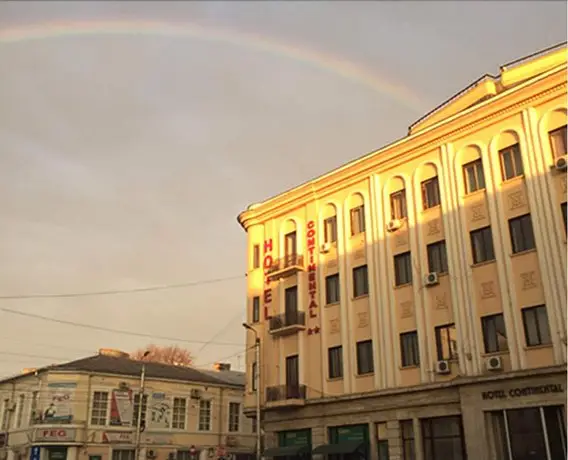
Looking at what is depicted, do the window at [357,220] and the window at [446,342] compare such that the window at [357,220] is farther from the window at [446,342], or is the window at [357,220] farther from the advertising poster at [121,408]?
the advertising poster at [121,408]

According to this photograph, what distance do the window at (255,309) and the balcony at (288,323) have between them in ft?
5.13

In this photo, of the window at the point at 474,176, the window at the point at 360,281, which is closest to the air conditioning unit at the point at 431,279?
the window at the point at 360,281

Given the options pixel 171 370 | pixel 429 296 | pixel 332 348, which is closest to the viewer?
pixel 429 296

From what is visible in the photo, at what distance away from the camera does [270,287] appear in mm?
32875

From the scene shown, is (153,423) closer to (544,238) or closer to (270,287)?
(270,287)

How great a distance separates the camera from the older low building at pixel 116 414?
3934 centimetres

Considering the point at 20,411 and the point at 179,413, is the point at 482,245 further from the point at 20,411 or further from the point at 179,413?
the point at 20,411

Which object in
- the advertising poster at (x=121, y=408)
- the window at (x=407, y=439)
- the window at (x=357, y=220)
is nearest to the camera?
the window at (x=407, y=439)

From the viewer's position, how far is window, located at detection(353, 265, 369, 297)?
2852 cm

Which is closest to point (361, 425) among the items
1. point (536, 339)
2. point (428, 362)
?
point (428, 362)

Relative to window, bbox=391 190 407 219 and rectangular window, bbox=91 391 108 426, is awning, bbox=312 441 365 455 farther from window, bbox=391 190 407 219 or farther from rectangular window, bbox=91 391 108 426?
rectangular window, bbox=91 391 108 426

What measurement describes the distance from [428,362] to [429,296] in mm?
2716

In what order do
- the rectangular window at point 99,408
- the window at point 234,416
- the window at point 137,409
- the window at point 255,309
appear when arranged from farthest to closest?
1. the window at point 234,416
2. the window at point 137,409
3. the rectangular window at point 99,408
4. the window at point 255,309

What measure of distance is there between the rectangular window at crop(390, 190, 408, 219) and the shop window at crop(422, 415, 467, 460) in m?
9.08
